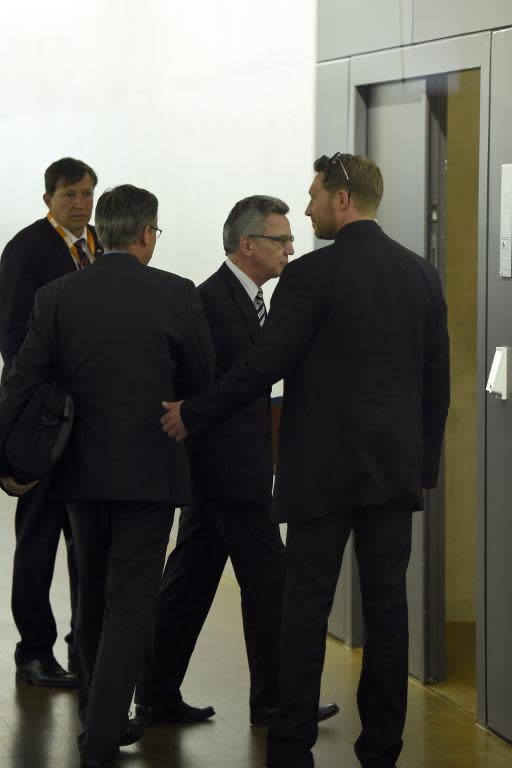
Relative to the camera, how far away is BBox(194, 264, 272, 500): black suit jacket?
4047 millimetres

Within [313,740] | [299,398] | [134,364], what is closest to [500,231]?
[299,398]

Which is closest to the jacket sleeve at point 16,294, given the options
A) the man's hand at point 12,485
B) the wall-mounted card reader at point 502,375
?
the man's hand at point 12,485

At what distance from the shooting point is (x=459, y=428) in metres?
4.92

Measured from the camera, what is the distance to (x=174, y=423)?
369cm

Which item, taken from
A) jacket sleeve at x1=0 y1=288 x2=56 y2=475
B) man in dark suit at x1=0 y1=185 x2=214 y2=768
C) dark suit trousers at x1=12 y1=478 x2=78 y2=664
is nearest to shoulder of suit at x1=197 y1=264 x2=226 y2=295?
man in dark suit at x1=0 y1=185 x2=214 y2=768

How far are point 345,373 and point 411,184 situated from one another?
1469 mm

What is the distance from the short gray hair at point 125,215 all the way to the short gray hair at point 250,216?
0.41 meters

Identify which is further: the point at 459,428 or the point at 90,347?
the point at 459,428

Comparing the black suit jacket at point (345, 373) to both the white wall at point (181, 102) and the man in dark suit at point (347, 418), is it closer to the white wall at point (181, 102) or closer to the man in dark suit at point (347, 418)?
the man in dark suit at point (347, 418)

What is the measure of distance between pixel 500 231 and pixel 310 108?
188cm

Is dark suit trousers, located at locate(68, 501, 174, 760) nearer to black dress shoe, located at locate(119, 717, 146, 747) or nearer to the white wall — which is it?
black dress shoe, located at locate(119, 717, 146, 747)

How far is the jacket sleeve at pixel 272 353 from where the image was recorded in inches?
140

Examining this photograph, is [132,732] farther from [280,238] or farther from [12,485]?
[280,238]

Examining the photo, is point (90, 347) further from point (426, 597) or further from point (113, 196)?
point (426, 597)
